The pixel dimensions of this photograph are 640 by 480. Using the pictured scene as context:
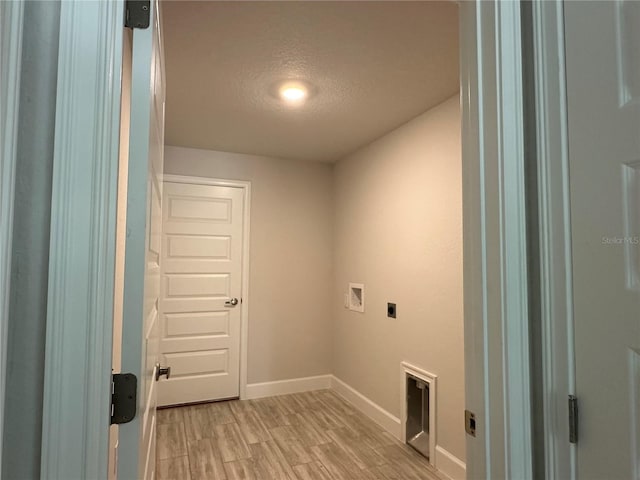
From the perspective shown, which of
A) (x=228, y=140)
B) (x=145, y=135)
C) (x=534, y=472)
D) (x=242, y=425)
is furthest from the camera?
(x=228, y=140)

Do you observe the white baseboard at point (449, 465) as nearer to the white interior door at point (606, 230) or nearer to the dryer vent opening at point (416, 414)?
the dryer vent opening at point (416, 414)

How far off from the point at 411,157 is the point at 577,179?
2.14 m

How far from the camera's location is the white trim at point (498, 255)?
0.90 meters

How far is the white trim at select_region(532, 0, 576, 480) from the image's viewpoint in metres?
0.87

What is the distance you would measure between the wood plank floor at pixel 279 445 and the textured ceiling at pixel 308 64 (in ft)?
7.90

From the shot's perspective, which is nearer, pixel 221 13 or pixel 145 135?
pixel 145 135

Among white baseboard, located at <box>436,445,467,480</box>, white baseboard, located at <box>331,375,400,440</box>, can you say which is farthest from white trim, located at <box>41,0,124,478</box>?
white baseboard, located at <box>331,375,400,440</box>

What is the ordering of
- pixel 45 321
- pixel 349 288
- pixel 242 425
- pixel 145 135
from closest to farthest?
pixel 45 321, pixel 145 135, pixel 242 425, pixel 349 288

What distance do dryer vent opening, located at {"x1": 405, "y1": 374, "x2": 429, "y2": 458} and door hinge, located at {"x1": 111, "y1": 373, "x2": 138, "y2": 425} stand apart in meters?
2.39

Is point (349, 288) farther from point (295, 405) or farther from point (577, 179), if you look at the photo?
point (577, 179)

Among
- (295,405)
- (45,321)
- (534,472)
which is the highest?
(45,321)

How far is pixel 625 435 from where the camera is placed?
2.52 ft

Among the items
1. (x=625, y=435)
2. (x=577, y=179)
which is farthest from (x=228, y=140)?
(x=625, y=435)

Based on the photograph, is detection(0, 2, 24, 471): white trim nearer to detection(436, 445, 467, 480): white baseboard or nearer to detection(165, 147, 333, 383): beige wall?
detection(436, 445, 467, 480): white baseboard
